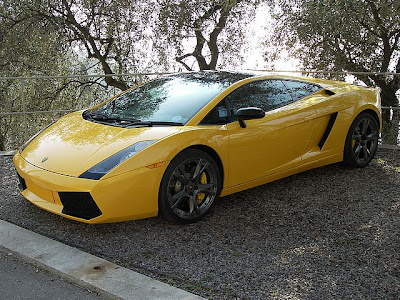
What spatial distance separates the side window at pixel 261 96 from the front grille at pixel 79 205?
5.34ft

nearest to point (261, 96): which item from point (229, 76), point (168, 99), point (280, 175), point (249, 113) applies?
point (229, 76)

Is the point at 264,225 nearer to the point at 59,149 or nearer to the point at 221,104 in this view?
the point at 221,104

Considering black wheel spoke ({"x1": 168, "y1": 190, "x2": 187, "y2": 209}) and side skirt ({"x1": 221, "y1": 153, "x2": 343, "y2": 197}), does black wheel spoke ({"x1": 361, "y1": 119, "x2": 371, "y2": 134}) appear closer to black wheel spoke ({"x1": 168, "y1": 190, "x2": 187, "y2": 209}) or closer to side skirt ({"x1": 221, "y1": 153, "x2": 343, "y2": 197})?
side skirt ({"x1": 221, "y1": 153, "x2": 343, "y2": 197})

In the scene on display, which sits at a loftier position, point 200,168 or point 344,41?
point 344,41

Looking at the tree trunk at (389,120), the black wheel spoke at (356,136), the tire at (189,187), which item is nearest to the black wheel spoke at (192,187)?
the tire at (189,187)

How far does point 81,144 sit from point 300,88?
2.56m

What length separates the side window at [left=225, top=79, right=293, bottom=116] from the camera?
4781 millimetres

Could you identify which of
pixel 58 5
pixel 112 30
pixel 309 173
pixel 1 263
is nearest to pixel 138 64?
pixel 112 30

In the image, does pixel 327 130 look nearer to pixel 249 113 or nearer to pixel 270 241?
pixel 249 113

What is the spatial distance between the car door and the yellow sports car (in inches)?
0.4

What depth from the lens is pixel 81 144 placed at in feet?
14.0

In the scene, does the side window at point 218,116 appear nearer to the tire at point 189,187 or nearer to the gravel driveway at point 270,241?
the tire at point 189,187

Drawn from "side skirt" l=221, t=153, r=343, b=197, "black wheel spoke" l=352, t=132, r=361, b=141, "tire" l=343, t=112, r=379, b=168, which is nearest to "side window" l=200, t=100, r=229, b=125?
"side skirt" l=221, t=153, r=343, b=197

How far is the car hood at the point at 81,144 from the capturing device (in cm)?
402
